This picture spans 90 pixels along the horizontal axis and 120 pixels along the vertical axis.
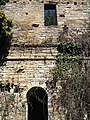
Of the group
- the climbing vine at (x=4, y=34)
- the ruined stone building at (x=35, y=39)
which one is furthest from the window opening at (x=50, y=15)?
the climbing vine at (x=4, y=34)

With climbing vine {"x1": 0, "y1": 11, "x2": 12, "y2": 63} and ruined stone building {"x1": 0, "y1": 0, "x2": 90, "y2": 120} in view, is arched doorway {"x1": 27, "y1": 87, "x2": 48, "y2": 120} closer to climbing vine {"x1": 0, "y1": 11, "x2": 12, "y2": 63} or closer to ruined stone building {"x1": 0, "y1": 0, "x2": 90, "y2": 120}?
ruined stone building {"x1": 0, "y1": 0, "x2": 90, "y2": 120}

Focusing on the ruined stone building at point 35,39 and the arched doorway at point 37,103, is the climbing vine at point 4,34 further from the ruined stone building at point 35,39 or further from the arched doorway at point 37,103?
the arched doorway at point 37,103

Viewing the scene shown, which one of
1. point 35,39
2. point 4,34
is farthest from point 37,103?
point 4,34

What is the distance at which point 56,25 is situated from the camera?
12.1m

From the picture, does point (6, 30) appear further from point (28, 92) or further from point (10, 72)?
point (28, 92)

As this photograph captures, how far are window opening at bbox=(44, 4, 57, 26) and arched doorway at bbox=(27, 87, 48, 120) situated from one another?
3.02 meters

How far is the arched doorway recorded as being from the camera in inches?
433

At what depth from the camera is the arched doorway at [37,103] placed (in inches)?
433

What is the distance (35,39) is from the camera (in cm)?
1170

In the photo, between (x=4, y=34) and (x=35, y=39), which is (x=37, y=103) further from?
(x=4, y=34)

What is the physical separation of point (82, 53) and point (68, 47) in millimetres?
601

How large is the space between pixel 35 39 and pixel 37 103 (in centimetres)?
280

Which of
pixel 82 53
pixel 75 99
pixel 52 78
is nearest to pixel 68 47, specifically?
pixel 82 53

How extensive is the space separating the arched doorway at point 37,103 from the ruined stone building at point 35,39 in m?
0.06
